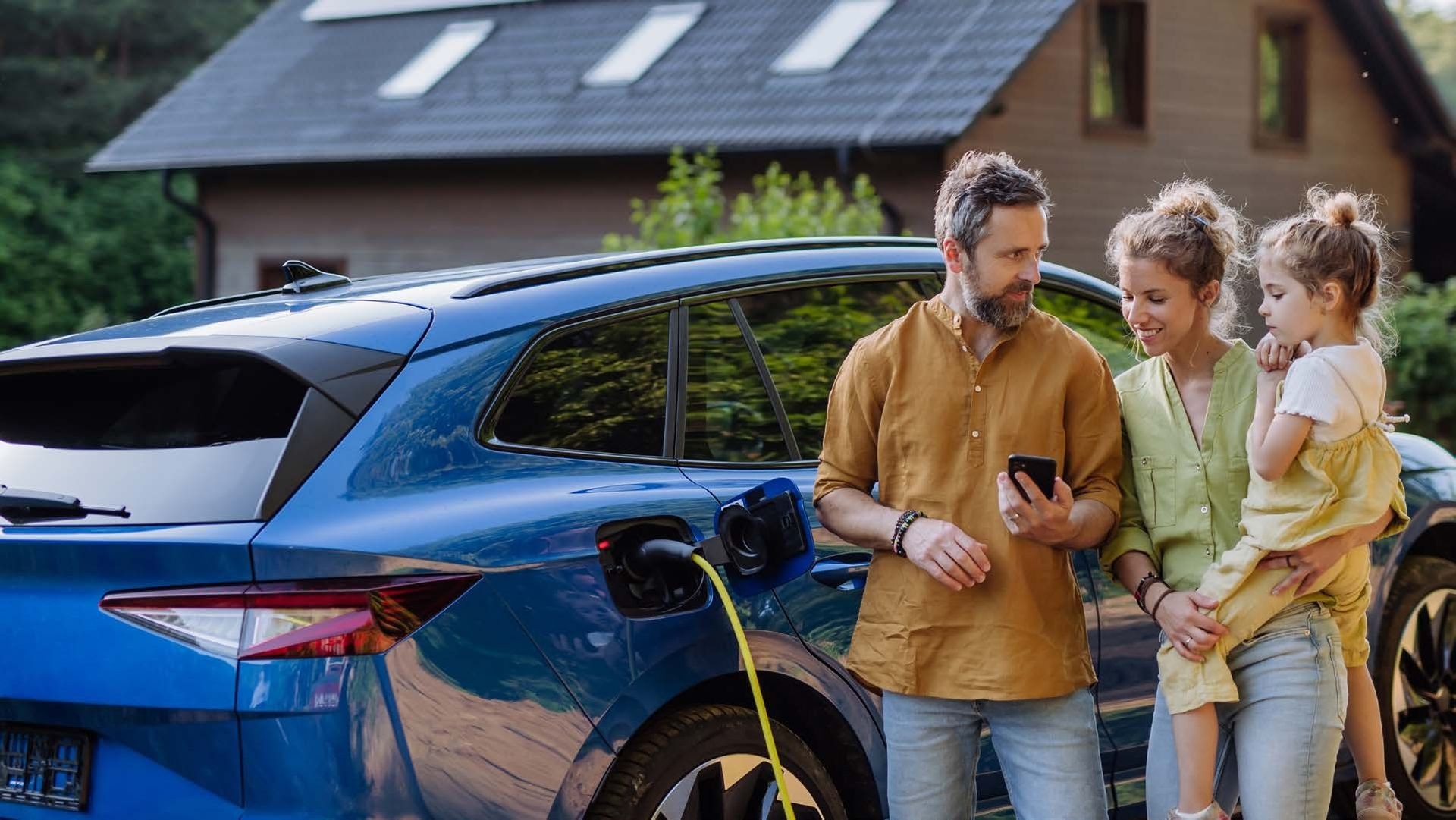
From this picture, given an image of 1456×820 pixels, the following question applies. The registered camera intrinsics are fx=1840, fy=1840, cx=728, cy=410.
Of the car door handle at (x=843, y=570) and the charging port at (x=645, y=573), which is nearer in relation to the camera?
the charging port at (x=645, y=573)

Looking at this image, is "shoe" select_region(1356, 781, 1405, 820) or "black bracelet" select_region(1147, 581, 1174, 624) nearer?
"black bracelet" select_region(1147, 581, 1174, 624)

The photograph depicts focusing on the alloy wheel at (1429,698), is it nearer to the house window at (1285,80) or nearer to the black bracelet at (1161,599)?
the black bracelet at (1161,599)

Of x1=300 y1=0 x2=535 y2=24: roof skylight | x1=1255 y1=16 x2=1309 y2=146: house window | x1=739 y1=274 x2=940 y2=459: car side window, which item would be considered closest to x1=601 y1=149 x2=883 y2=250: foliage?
x1=739 y1=274 x2=940 y2=459: car side window

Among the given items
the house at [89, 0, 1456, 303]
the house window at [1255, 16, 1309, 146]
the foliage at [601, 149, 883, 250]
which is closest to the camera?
the foliage at [601, 149, 883, 250]

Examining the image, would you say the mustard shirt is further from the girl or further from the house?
the house

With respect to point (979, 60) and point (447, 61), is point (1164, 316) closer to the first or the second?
point (979, 60)

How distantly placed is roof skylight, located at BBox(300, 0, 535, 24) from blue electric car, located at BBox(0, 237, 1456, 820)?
20092mm

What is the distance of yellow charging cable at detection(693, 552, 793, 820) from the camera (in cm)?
348

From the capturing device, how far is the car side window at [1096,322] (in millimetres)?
4805

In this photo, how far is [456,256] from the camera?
71.1 feet

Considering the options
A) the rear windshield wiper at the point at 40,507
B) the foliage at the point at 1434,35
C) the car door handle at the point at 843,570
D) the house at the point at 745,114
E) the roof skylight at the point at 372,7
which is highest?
the foliage at the point at 1434,35

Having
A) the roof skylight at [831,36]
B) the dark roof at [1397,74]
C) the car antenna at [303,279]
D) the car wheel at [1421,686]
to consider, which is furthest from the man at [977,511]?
the dark roof at [1397,74]

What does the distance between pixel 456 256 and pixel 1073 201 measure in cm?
728

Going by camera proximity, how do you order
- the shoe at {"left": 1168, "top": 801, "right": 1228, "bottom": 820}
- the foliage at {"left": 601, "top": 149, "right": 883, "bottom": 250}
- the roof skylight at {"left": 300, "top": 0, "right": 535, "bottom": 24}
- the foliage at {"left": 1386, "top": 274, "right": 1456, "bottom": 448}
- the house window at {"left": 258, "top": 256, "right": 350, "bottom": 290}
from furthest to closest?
the roof skylight at {"left": 300, "top": 0, "right": 535, "bottom": 24} < the house window at {"left": 258, "top": 256, "right": 350, "bottom": 290} < the foliage at {"left": 1386, "top": 274, "right": 1456, "bottom": 448} < the foliage at {"left": 601, "top": 149, "right": 883, "bottom": 250} < the shoe at {"left": 1168, "top": 801, "right": 1228, "bottom": 820}
